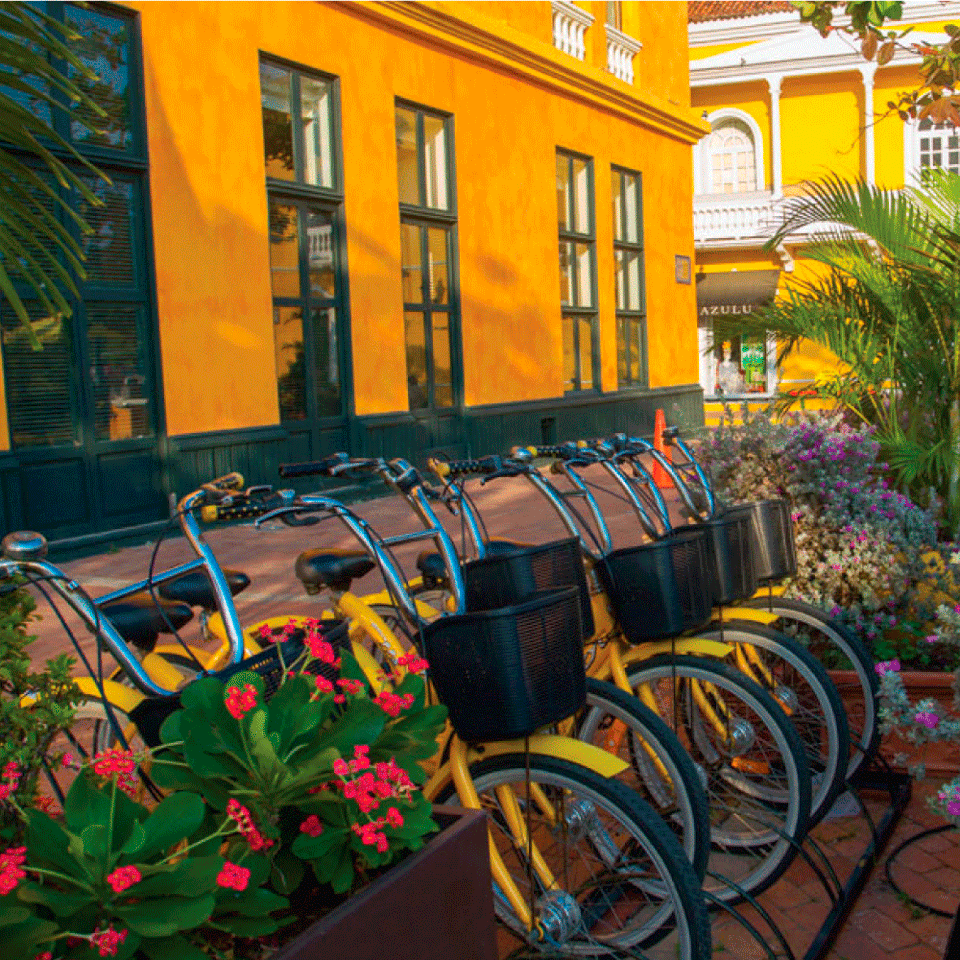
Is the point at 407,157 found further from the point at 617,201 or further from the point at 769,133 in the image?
the point at 769,133

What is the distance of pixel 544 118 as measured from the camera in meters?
14.5

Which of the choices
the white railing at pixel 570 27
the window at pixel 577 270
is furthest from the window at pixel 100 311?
the white railing at pixel 570 27

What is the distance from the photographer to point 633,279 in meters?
17.0

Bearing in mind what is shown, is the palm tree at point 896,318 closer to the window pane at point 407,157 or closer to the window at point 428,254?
the window at point 428,254

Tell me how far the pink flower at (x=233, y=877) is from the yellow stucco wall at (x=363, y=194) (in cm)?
811

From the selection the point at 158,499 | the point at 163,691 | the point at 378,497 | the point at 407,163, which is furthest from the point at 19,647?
the point at 407,163

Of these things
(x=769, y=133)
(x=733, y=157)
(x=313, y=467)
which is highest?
(x=769, y=133)

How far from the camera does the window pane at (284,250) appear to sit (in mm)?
10492

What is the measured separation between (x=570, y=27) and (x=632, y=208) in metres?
2.82

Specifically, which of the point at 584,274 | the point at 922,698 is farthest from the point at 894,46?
the point at 584,274

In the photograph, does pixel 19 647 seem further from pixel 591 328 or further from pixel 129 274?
pixel 591 328

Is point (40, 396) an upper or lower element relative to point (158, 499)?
upper

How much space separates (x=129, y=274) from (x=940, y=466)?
6.31 m

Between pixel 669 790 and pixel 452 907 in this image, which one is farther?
pixel 669 790
